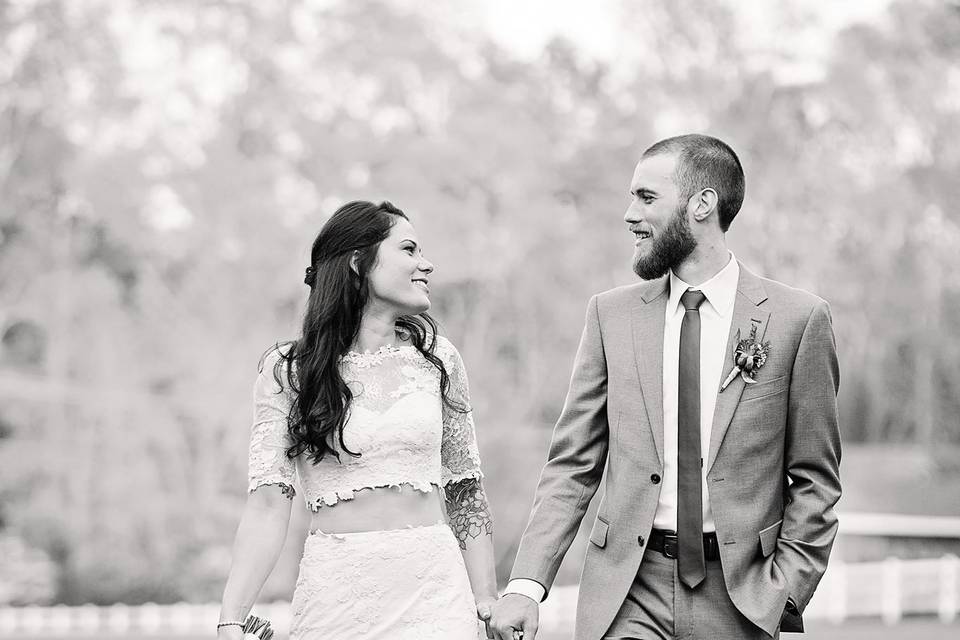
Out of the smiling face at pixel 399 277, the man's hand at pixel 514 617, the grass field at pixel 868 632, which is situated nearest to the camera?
the man's hand at pixel 514 617

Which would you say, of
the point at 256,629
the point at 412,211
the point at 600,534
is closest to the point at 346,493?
the point at 256,629

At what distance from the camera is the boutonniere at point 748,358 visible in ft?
13.4

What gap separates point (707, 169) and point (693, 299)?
39 centimetres

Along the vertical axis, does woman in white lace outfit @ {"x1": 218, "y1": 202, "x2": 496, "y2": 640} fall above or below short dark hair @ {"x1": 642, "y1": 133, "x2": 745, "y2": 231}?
below

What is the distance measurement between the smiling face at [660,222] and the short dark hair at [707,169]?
0.04 m

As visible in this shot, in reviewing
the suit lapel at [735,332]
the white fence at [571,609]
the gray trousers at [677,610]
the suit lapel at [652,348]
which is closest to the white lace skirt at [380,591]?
the gray trousers at [677,610]

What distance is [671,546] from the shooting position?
4.07 metres

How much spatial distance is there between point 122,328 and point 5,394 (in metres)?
2.41

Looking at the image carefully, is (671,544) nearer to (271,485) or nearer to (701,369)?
(701,369)

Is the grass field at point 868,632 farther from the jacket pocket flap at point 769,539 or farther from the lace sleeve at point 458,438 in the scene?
the jacket pocket flap at point 769,539

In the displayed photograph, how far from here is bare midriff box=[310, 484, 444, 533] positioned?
442 centimetres

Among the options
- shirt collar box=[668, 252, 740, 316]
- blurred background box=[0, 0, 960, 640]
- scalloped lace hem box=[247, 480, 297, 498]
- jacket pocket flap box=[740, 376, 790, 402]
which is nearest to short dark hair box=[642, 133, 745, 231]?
shirt collar box=[668, 252, 740, 316]

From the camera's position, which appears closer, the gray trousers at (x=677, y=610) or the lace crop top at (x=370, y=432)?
the gray trousers at (x=677, y=610)

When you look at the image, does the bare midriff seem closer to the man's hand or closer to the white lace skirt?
the white lace skirt
